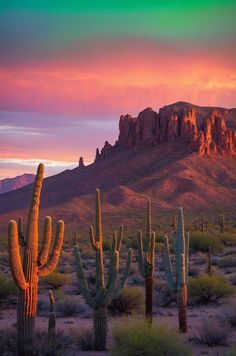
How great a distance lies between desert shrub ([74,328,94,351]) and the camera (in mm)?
10695

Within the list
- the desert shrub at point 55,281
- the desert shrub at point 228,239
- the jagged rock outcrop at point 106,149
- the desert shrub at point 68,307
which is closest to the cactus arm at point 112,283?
the desert shrub at point 68,307

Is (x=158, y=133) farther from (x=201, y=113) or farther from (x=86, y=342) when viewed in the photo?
(x=86, y=342)

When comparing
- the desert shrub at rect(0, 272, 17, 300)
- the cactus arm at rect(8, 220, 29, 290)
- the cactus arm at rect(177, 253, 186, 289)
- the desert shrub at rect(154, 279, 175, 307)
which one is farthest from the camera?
the desert shrub at rect(0, 272, 17, 300)


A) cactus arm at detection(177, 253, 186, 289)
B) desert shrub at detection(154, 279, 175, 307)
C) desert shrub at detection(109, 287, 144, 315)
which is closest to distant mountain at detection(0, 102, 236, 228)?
desert shrub at detection(154, 279, 175, 307)

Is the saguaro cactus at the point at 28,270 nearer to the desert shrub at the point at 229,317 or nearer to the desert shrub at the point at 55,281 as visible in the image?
the desert shrub at the point at 229,317

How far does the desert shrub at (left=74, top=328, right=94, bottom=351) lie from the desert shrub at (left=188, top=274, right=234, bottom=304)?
5768 mm

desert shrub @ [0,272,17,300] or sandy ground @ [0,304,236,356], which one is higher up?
desert shrub @ [0,272,17,300]

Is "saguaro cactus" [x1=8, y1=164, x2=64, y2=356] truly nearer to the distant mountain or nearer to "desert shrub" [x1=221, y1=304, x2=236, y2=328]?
"desert shrub" [x1=221, y1=304, x2=236, y2=328]

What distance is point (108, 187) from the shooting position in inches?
3637

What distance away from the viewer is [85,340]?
10.8 m

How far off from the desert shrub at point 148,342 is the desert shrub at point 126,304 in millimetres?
4436

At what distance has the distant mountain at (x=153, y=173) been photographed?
7888 cm

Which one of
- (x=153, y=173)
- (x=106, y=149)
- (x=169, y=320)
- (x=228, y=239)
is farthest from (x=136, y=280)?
(x=106, y=149)

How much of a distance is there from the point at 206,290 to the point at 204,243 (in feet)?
49.3
